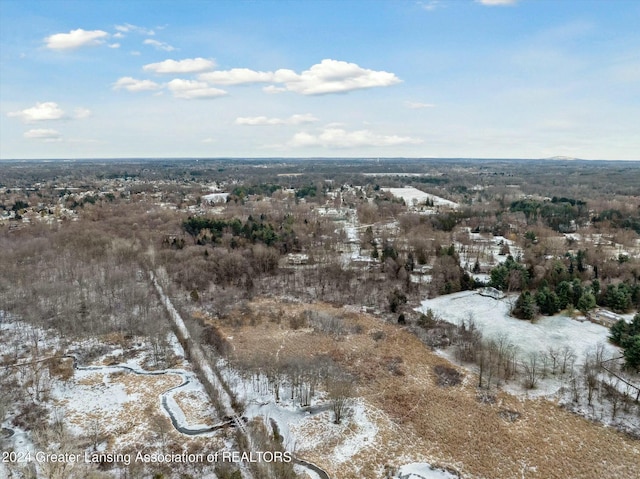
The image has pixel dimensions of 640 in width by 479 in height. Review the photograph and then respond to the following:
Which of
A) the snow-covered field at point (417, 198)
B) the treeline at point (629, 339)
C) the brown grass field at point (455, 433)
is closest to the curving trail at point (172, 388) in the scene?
the brown grass field at point (455, 433)

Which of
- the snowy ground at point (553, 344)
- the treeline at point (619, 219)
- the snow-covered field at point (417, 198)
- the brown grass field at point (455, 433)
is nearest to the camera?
the brown grass field at point (455, 433)

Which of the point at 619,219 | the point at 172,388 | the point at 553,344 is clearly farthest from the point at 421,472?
the point at 619,219

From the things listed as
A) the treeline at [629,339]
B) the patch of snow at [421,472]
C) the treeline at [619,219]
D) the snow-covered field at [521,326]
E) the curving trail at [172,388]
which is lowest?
the patch of snow at [421,472]

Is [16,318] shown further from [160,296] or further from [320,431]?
[320,431]

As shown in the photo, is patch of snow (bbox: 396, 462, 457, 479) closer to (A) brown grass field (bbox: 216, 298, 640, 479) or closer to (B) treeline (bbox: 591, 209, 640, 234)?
(A) brown grass field (bbox: 216, 298, 640, 479)

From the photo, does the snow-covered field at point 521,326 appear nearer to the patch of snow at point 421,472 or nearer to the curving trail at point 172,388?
the patch of snow at point 421,472

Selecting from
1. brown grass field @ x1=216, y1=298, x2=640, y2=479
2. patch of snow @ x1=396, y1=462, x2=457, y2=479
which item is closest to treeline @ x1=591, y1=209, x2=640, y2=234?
brown grass field @ x1=216, y1=298, x2=640, y2=479
